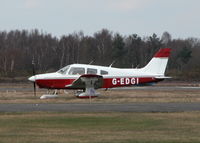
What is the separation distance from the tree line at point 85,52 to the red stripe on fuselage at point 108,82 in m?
55.6

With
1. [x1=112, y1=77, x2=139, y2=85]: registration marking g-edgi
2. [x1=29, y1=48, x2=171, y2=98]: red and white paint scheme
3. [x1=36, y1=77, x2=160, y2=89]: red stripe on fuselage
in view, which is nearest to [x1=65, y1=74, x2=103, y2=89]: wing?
[x1=29, y1=48, x2=171, y2=98]: red and white paint scheme

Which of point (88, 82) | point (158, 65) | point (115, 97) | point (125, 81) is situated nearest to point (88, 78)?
point (88, 82)

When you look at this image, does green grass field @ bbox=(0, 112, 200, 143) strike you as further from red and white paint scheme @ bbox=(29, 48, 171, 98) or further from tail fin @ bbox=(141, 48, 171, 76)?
tail fin @ bbox=(141, 48, 171, 76)

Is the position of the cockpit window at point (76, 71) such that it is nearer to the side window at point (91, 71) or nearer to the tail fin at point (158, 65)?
the side window at point (91, 71)

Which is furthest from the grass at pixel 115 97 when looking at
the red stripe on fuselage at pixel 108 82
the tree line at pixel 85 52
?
the tree line at pixel 85 52

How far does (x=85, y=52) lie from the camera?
103188 millimetres

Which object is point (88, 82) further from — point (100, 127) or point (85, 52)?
point (85, 52)

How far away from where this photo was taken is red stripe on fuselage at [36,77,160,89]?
31.8 m

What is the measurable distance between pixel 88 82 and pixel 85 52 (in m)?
71.9

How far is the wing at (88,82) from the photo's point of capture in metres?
31.2

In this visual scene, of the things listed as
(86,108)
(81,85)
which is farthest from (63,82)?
(86,108)

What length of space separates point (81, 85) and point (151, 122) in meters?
15.0

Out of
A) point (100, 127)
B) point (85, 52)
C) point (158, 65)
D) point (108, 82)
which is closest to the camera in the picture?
point (100, 127)

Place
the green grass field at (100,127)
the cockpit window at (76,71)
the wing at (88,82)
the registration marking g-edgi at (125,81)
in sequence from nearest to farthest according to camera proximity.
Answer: the green grass field at (100,127), the wing at (88,82), the cockpit window at (76,71), the registration marking g-edgi at (125,81)
